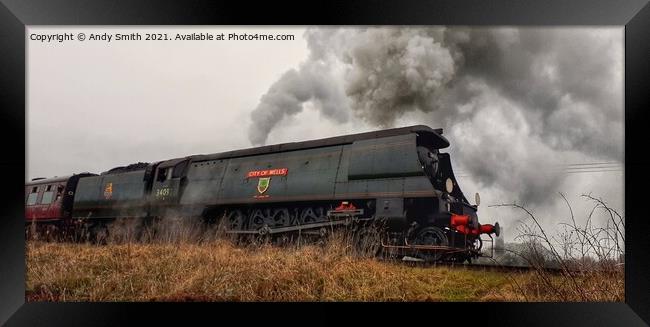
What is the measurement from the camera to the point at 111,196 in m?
14.5

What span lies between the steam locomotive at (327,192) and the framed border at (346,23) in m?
1.00

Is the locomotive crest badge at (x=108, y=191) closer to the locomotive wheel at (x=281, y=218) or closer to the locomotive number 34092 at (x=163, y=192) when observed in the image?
the locomotive number 34092 at (x=163, y=192)

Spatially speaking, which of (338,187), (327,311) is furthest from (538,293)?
(338,187)

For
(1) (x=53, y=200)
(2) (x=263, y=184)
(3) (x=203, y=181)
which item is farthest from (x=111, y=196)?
(2) (x=263, y=184)

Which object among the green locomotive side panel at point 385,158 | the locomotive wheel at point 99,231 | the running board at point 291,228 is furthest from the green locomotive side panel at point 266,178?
the locomotive wheel at point 99,231

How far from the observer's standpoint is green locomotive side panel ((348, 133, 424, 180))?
895 centimetres

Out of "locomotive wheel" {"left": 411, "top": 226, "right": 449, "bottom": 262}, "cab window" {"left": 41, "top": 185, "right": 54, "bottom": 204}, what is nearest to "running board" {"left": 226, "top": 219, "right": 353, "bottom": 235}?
"locomotive wheel" {"left": 411, "top": 226, "right": 449, "bottom": 262}

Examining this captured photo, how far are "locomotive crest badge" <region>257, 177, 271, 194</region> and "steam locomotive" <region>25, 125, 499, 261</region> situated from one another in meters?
0.02

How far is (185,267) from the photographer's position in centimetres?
790

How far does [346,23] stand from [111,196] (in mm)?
11102

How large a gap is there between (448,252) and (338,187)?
2566mm

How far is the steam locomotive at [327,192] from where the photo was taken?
8.70 meters

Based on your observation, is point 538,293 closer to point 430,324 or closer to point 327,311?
point 430,324

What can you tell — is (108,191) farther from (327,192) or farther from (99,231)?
(327,192)
